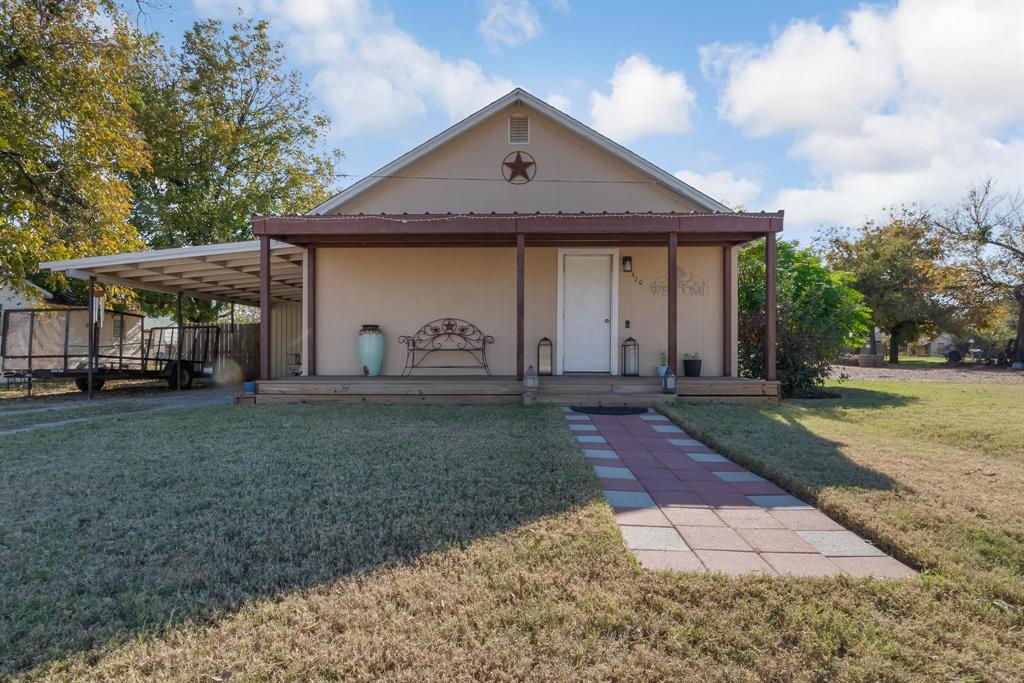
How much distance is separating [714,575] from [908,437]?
4844 mm

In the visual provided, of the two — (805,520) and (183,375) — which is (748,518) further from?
(183,375)

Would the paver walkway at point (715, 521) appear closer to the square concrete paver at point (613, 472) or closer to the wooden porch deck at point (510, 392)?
the square concrete paver at point (613, 472)

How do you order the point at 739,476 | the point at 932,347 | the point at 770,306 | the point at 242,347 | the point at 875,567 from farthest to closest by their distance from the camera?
1. the point at 932,347
2. the point at 242,347
3. the point at 770,306
4. the point at 739,476
5. the point at 875,567

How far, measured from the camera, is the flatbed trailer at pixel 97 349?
441 inches

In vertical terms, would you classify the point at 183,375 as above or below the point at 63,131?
below

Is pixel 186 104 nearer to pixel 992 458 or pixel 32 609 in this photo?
pixel 32 609

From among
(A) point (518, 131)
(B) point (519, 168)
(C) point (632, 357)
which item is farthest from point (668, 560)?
(A) point (518, 131)

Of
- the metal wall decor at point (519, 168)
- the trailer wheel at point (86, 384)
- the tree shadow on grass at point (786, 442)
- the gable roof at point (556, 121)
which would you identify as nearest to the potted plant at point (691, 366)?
the tree shadow on grass at point (786, 442)

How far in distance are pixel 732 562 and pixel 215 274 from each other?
38.1 feet

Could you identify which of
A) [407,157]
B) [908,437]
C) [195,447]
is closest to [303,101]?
[407,157]

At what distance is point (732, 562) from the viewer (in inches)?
108

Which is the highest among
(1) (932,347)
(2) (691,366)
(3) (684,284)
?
(3) (684,284)

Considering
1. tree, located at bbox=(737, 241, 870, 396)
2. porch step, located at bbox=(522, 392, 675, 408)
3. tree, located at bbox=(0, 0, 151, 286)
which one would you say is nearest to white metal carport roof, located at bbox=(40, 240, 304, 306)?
tree, located at bbox=(0, 0, 151, 286)

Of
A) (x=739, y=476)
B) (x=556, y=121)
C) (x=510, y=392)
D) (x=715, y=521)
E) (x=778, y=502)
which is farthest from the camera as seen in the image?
(x=556, y=121)
